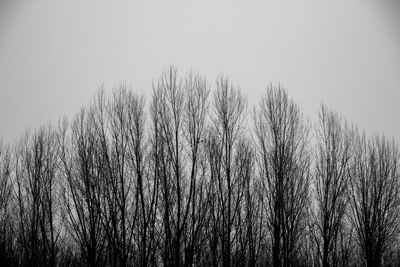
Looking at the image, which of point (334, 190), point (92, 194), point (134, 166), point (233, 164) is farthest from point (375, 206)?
point (92, 194)

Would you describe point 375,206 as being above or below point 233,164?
below

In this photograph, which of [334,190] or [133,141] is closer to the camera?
[133,141]

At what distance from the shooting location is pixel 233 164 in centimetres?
1293

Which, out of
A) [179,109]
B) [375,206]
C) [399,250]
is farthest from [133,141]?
[399,250]

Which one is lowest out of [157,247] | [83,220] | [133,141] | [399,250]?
[399,250]

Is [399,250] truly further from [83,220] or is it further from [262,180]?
[83,220]

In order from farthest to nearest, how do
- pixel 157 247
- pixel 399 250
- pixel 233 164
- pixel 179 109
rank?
Answer: pixel 399 250 → pixel 233 164 → pixel 179 109 → pixel 157 247

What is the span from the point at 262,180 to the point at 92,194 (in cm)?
649

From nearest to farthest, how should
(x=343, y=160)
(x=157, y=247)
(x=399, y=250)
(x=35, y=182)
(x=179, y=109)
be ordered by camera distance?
(x=157, y=247), (x=179, y=109), (x=343, y=160), (x=35, y=182), (x=399, y=250)

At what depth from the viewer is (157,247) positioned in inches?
420

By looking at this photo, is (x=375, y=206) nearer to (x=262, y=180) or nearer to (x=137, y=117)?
(x=262, y=180)

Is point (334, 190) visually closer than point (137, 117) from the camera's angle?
No

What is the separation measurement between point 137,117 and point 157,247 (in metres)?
4.35

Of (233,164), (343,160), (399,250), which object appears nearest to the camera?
(233,164)
